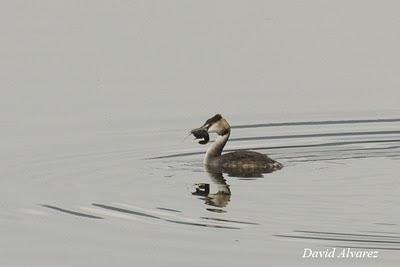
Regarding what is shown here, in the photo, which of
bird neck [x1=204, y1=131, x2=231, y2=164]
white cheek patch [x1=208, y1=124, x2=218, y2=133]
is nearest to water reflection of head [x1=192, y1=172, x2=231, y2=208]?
bird neck [x1=204, y1=131, x2=231, y2=164]

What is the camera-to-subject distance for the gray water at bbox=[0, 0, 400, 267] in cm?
1916

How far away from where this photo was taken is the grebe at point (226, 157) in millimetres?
23781

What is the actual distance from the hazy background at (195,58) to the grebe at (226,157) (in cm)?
274

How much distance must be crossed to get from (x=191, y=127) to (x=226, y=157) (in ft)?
9.75

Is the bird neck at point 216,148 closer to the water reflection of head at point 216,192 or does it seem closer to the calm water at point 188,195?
the calm water at point 188,195

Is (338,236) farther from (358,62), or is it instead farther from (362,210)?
(358,62)

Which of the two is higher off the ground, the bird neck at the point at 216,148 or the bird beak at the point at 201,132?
the bird beak at the point at 201,132

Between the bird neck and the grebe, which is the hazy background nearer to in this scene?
the grebe

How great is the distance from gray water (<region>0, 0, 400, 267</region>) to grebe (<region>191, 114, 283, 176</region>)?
1.00 ft

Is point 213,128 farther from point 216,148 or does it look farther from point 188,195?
point 188,195

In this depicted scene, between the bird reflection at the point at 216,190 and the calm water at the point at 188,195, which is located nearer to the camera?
the calm water at the point at 188,195

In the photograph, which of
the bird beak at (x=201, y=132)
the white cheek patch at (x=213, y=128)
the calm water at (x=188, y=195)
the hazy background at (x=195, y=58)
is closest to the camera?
the calm water at (x=188, y=195)

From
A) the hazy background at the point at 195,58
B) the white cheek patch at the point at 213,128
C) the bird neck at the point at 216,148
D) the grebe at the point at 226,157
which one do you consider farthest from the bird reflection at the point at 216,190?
the hazy background at the point at 195,58

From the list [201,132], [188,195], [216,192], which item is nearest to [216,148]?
[201,132]
